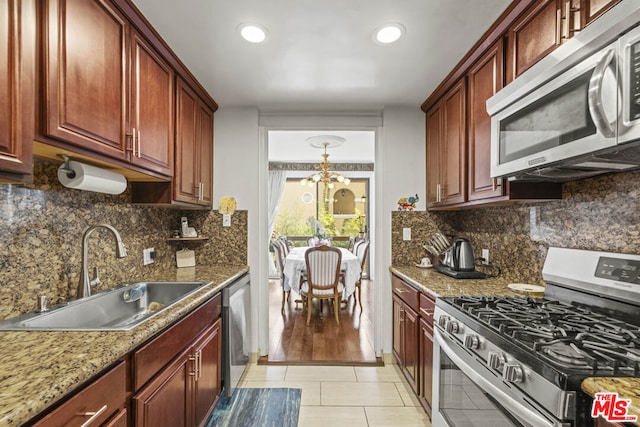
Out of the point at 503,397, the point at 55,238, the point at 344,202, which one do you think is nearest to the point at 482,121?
the point at 503,397

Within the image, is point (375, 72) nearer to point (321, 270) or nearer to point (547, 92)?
point (547, 92)

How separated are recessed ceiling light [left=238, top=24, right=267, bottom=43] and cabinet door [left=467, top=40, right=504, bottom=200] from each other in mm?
1287

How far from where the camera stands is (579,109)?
1.14 m

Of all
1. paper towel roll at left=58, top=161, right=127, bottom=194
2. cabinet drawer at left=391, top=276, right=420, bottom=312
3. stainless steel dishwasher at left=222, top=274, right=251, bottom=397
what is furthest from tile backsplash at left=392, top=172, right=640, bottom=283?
paper towel roll at left=58, top=161, right=127, bottom=194

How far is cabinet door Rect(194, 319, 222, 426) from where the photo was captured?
5.83 feet

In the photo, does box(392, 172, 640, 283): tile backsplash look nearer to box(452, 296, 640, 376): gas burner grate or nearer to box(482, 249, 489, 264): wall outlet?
box(482, 249, 489, 264): wall outlet

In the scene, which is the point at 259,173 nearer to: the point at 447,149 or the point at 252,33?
the point at 252,33

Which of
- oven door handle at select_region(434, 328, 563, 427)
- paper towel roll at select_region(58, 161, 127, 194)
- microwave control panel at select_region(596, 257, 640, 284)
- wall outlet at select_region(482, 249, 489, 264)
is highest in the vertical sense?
paper towel roll at select_region(58, 161, 127, 194)

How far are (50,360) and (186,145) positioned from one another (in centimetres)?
172

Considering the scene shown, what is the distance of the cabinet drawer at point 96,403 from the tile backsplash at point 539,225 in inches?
79.3

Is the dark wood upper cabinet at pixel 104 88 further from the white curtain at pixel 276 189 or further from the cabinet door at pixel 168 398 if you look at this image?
the white curtain at pixel 276 189

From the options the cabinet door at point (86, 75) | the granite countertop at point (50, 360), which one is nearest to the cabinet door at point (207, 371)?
the granite countertop at point (50, 360)

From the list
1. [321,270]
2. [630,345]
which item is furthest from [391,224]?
[630,345]

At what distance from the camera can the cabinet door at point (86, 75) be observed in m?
1.17
